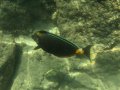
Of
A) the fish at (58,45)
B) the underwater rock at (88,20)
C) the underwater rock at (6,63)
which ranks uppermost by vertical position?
the fish at (58,45)

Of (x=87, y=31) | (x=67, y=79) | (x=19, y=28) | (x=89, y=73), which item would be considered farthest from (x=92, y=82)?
(x=19, y=28)

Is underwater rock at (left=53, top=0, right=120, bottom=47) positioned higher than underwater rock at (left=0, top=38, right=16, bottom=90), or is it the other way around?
underwater rock at (left=53, top=0, right=120, bottom=47)

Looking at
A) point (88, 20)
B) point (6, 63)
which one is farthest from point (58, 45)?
point (6, 63)

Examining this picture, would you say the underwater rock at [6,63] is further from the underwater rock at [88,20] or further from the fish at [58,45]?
the fish at [58,45]

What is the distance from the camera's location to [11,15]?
16.0 feet

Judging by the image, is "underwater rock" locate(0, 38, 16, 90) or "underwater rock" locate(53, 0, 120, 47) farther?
"underwater rock" locate(0, 38, 16, 90)

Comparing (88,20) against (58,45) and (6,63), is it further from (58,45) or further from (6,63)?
(6,63)

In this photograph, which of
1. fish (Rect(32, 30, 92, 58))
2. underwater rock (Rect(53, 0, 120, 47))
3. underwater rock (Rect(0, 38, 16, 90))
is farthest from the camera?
underwater rock (Rect(0, 38, 16, 90))

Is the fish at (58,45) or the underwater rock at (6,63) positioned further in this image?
the underwater rock at (6,63)

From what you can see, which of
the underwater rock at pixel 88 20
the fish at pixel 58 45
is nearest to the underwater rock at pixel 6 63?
the underwater rock at pixel 88 20

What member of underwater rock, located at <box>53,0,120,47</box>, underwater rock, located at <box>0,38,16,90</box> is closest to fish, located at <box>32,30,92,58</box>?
underwater rock, located at <box>53,0,120,47</box>

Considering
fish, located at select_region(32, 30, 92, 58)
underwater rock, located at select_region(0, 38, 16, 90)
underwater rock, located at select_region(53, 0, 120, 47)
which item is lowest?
underwater rock, located at select_region(0, 38, 16, 90)

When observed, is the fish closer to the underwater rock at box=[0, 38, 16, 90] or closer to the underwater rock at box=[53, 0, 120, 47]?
the underwater rock at box=[53, 0, 120, 47]

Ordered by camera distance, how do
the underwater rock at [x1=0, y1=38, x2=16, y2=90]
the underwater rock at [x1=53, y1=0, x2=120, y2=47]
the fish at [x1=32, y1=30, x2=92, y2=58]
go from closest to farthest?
the fish at [x1=32, y1=30, x2=92, y2=58]
the underwater rock at [x1=53, y1=0, x2=120, y2=47]
the underwater rock at [x1=0, y1=38, x2=16, y2=90]
